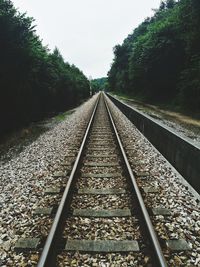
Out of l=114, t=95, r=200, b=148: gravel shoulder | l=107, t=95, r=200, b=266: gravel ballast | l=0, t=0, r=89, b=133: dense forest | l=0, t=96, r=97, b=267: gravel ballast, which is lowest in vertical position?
l=114, t=95, r=200, b=148: gravel shoulder

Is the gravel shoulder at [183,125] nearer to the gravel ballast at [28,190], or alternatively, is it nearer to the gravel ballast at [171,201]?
the gravel ballast at [171,201]

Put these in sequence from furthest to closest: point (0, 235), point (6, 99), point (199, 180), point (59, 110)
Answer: point (59, 110)
point (6, 99)
point (199, 180)
point (0, 235)

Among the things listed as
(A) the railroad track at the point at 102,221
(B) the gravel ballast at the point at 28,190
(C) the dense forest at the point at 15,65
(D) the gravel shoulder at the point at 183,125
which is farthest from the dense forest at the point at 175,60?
(A) the railroad track at the point at 102,221

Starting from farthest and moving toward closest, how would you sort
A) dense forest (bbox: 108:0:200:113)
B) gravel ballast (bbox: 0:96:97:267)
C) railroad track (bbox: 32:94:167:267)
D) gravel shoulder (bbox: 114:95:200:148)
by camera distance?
1. dense forest (bbox: 108:0:200:113)
2. gravel shoulder (bbox: 114:95:200:148)
3. gravel ballast (bbox: 0:96:97:267)
4. railroad track (bbox: 32:94:167:267)

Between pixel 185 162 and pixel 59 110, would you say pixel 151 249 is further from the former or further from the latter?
pixel 59 110

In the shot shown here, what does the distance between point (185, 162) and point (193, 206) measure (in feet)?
6.02

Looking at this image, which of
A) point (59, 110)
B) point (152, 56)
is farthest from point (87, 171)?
point (152, 56)

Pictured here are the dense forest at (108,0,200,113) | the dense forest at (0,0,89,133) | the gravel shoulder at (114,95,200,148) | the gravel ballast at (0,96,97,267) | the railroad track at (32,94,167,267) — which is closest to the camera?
the railroad track at (32,94,167,267)

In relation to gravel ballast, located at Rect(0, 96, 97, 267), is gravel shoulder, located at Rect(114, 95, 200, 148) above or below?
below

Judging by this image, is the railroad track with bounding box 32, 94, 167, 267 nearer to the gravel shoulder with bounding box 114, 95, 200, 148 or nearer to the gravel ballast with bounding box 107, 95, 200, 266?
the gravel ballast with bounding box 107, 95, 200, 266

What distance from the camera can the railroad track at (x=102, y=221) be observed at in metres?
3.29

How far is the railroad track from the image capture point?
10.8 feet

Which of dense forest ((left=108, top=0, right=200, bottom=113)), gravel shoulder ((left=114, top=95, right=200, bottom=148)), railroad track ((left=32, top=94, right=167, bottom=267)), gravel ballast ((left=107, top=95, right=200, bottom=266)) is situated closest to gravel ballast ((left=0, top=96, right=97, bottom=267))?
railroad track ((left=32, top=94, right=167, bottom=267))

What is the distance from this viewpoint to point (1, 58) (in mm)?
11852
